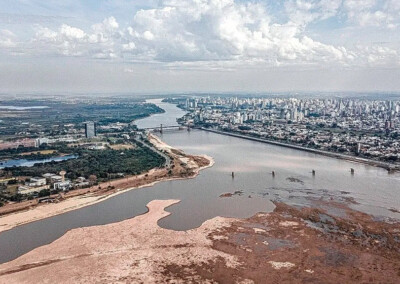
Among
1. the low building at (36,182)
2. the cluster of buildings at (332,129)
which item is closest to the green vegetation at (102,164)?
the low building at (36,182)

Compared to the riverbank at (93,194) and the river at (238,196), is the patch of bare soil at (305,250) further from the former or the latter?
the riverbank at (93,194)

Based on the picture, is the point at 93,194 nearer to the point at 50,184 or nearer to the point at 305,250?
the point at 50,184

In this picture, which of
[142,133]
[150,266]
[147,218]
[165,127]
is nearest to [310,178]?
[147,218]

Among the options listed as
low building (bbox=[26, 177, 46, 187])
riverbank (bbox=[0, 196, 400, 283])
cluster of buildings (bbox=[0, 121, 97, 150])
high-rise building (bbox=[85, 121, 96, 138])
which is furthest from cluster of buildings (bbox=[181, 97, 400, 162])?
low building (bbox=[26, 177, 46, 187])

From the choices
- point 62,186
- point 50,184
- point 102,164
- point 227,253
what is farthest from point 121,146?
point 227,253

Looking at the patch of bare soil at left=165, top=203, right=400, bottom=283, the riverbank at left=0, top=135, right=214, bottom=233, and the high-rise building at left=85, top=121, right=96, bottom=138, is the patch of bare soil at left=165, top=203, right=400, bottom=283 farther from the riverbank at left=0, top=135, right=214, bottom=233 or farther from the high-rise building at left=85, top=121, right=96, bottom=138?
the high-rise building at left=85, top=121, right=96, bottom=138

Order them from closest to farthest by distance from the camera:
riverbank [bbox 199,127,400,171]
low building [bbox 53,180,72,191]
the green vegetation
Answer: low building [bbox 53,180,72,191]
the green vegetation
riverbank [bbox 199,127,400,171]

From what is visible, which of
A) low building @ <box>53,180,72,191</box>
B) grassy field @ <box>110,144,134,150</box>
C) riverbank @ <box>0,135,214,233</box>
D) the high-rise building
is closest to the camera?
riverbank @ <box>0,135,214,233</box>
